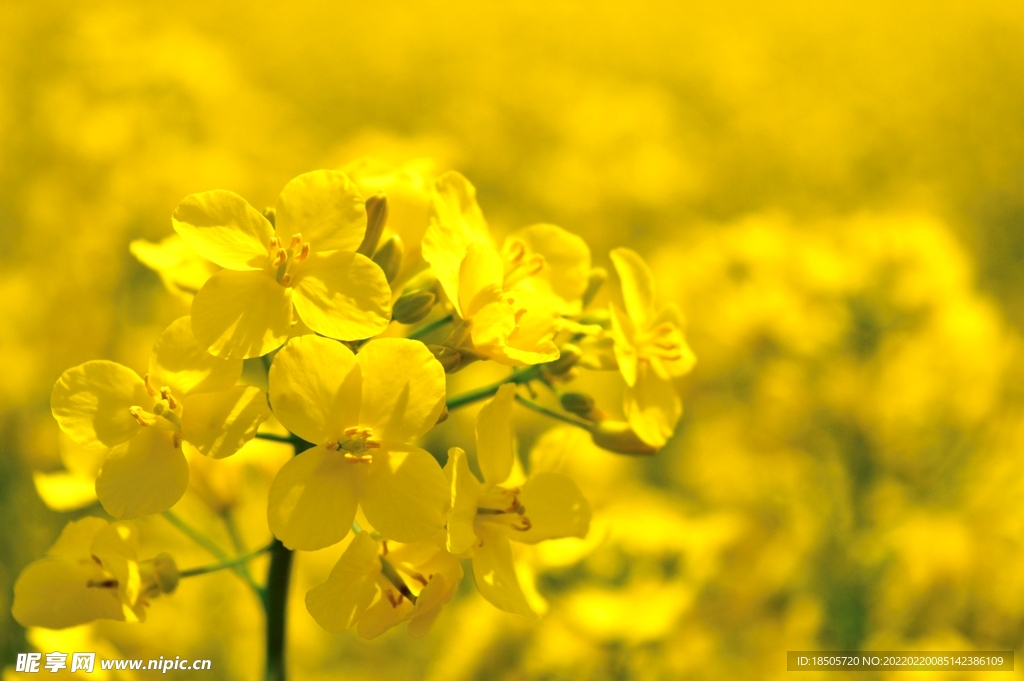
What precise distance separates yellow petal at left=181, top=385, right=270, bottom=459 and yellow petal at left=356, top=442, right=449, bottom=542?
151mm

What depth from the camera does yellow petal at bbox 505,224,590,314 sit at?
127 cm

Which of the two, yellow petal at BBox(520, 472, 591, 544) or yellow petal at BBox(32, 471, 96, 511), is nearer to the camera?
yellow petal at BBox(520, 472, 591, 544)

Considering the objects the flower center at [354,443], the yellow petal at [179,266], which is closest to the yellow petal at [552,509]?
the flower center at [354,443]

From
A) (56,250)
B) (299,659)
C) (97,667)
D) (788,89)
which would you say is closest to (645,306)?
(97,667)

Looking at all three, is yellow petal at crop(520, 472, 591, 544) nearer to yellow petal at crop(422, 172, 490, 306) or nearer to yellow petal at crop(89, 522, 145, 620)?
yellow petal at crop(422, 172, 490, 306)

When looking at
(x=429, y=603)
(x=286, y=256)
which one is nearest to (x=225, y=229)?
(x=286, y=256)

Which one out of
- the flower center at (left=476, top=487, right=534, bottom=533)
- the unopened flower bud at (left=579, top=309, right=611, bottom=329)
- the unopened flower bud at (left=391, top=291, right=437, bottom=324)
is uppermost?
the unopened flower bud at (left=391, top=291, right=437, bottom=324)

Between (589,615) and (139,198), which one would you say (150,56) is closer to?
(139,198)

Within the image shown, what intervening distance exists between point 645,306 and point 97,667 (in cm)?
97

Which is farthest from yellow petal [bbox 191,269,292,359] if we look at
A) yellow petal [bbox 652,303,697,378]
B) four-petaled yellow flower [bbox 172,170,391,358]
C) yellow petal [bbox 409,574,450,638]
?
yellow petal [bbox 652,303,697,378]

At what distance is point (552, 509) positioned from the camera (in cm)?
109

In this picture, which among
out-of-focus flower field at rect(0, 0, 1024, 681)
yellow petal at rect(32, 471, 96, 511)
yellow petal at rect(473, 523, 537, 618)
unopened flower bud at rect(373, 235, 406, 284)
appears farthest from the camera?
out-of-focus flower field at rect(0, 0, 1024, 681)

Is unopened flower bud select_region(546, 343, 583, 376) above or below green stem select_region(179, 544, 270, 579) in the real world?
above

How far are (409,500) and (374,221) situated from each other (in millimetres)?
390
